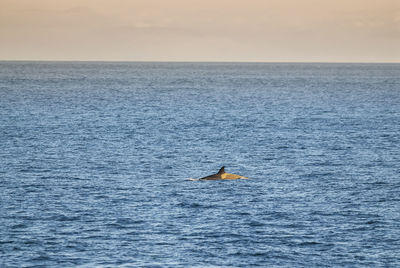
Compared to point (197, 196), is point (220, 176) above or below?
above

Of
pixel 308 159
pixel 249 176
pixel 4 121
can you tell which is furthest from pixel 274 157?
pixel 4 121

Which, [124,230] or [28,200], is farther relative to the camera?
[28,200]

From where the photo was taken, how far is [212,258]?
109ft

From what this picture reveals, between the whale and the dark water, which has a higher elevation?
the whale

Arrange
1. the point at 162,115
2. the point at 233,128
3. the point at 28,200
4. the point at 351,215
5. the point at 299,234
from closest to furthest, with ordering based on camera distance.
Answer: the point at 299,234
the point at 351,215
the point at 28,200
the point at 233,128
the point at 162,115

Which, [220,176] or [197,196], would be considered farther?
[220,176]

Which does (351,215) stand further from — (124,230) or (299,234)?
(124,230)

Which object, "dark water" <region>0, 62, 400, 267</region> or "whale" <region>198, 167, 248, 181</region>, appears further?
"whale" <region>198, 167, 248, 181</region>

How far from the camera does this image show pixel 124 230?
123 ft

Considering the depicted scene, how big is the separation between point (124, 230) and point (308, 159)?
28986mm

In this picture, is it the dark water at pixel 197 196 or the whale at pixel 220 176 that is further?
the whale at pixel 220 176

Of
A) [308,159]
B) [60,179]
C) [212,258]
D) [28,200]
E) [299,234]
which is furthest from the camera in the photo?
[308,159]

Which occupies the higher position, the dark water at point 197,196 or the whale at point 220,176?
the whale at point 220,176

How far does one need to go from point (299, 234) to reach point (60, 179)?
69.9 ft
